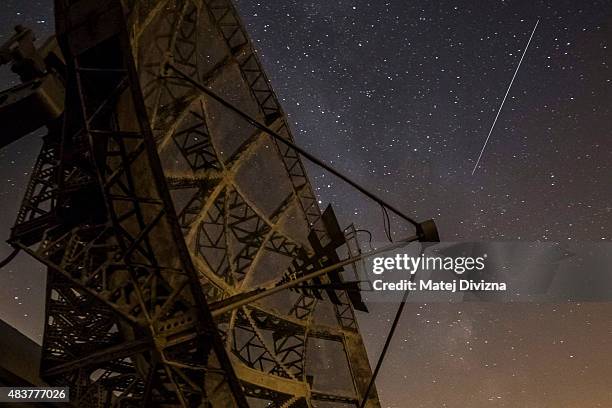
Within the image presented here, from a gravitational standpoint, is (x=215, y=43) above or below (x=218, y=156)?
above

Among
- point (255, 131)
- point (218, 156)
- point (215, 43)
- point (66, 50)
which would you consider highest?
point (215, 43)

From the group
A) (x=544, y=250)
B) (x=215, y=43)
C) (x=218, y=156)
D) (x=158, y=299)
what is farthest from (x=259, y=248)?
(x=544, y=250)

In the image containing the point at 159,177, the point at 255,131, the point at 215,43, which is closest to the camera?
the point at 159,177

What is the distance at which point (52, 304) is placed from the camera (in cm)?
781

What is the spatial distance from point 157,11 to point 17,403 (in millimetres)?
6154

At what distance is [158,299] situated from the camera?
6.86 m

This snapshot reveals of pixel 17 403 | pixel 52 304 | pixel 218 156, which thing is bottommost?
pixel 17 403

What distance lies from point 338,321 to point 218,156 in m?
5.13

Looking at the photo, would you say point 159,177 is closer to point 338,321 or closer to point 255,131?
point 255,131

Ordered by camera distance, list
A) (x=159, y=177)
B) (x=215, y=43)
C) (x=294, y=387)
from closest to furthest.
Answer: (x=159, y=177) < (x=294, y=387) < (x=215, y=43)

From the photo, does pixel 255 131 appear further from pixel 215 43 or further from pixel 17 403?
pixel 17 403

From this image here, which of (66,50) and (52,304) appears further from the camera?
(52,304)

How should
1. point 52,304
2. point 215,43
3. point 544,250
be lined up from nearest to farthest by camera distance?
point 52,304, point 215,43, point 544,250

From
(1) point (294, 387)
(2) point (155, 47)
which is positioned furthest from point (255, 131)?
(1) point (294, 387)
